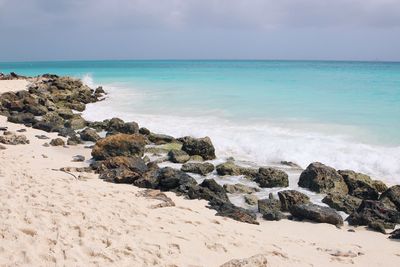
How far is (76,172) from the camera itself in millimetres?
9250

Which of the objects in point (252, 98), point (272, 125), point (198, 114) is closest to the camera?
point (272, 125)

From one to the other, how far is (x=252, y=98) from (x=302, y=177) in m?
17.7

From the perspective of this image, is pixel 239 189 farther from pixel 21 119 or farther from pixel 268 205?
pixel 21 119

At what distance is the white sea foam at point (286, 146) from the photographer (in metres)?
11.0

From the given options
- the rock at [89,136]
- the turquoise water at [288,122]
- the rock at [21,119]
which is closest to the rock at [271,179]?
the turquoise water at [288,122]

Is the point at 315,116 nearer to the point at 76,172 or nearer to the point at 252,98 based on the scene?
the point at 252,98

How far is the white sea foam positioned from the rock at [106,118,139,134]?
1575 mm

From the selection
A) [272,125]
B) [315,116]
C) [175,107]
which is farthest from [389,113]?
[175,107]

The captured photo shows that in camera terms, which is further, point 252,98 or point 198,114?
point 252,98

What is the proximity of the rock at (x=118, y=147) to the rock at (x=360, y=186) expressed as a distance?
4939 millimetres

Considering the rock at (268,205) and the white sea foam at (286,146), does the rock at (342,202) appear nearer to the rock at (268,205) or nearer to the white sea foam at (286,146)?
the rock at (268,205)

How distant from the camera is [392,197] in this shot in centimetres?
816

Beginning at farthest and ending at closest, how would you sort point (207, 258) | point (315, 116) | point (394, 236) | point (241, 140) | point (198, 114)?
point (198, 114) → point (315, 116) → point (241, 140) → point (394, 236) → point (207, 258)

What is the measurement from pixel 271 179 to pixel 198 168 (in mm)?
1765
